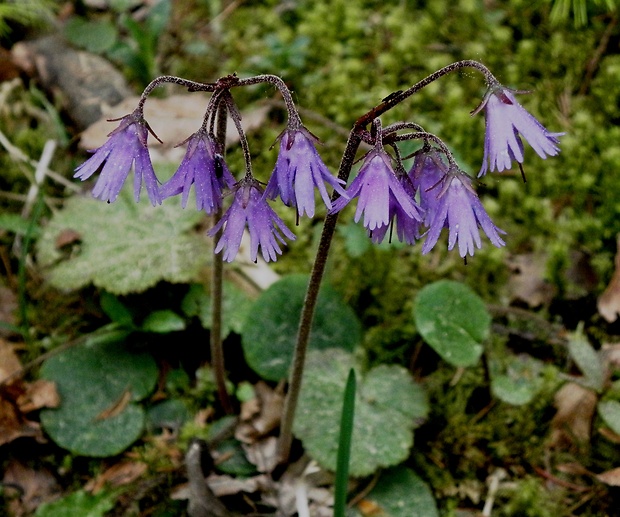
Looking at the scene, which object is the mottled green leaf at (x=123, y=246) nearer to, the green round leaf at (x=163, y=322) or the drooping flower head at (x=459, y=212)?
the green round leaf at (x=163, y=322)

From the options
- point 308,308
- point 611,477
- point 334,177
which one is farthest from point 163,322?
point 611,477

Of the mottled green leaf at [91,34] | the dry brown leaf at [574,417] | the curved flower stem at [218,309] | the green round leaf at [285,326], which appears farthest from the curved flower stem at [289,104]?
the mottled green leaf at [91,34]

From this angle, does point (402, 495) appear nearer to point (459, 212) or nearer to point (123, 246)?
point (459, 212)

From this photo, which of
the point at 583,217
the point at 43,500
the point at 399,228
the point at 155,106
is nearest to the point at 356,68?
the point at 155,106

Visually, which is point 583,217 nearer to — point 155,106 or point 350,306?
point 350,306

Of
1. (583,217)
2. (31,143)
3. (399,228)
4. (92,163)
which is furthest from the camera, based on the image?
(31,143)
